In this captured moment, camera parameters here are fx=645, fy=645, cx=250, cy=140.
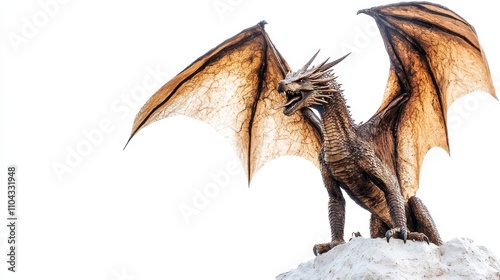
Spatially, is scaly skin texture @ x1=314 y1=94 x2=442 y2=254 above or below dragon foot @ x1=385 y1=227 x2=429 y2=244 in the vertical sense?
above

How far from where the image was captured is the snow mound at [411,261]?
462 cm

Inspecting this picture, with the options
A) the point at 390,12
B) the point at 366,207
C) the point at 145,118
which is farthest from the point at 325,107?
the point at 145,118

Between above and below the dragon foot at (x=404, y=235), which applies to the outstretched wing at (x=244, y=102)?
above

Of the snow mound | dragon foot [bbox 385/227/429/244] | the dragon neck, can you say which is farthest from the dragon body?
the snow mound

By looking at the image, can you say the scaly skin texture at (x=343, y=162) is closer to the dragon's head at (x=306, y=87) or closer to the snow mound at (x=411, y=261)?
the dragon's head at (x=306, y=87)

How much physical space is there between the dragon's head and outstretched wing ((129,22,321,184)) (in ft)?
3.48

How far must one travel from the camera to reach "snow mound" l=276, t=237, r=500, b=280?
4.62 metres

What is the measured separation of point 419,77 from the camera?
254 inches

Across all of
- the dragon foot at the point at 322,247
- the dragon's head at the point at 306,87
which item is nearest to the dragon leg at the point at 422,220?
the dragon foot at the point at 322,247

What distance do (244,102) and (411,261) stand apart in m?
2.79

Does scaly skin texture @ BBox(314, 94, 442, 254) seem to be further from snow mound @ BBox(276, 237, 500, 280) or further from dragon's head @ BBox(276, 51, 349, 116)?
snow mound @ BBox(276, 237, 500, 280)

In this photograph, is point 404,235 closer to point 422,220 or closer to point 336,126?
point 422,220

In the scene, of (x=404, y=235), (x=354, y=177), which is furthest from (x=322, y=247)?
(x=404, y=235)

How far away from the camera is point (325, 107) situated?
5555 millimetres
